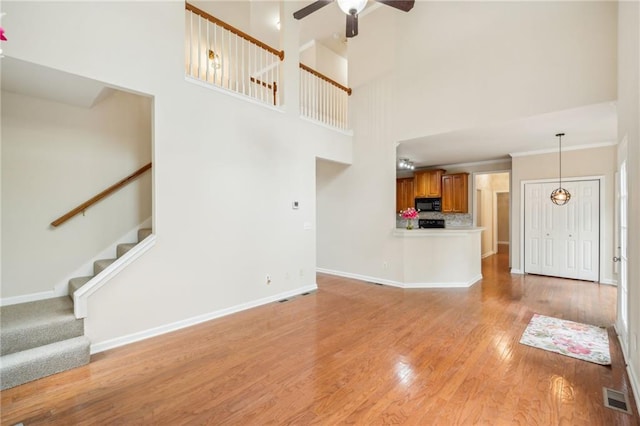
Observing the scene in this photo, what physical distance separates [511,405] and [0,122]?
5.48 metres

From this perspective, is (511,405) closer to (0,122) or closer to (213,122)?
(213,122)

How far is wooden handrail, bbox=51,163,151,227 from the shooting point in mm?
3445

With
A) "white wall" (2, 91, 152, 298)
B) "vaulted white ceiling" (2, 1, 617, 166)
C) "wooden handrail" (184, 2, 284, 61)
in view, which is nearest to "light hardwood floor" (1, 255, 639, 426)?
"white wall" (2, 91, 152, 298)

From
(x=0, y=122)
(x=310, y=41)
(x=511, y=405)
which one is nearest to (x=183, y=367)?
(x=511, y=405)

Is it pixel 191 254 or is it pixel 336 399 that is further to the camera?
pixel 191 254

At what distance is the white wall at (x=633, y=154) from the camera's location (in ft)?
6.94

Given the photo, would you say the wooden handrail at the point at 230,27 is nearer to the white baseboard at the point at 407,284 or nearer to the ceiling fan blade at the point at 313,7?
the ceiling fan blade at the point at 313,7

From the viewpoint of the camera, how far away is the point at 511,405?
2092mm

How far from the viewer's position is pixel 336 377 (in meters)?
2.45

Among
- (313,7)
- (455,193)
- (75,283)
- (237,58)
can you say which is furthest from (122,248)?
(455,193)

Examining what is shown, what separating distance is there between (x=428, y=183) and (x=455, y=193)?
741 millimetres

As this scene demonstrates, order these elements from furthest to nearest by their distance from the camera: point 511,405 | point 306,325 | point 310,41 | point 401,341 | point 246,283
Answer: point 310,41 → point 246,283 → point 306,325 → point 401,341 → point 511,405

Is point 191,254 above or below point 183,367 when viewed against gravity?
above

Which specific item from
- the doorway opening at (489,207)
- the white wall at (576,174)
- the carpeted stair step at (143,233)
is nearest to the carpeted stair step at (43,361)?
the carpeted stair step at (143,233)
